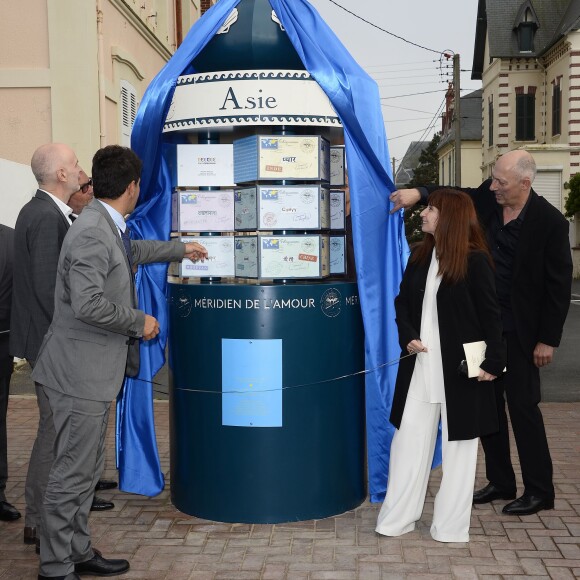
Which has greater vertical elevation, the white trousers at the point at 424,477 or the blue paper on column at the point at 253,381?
the blue paper on column at the point at 253,381

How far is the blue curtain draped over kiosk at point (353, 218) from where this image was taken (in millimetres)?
5051

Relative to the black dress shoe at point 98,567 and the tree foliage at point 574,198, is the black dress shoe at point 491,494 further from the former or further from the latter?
the tree foliage at point 574,198

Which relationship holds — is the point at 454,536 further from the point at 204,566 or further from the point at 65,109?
the point at 65,109

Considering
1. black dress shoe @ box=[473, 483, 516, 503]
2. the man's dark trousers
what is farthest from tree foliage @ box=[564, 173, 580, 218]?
the man's dark trousers

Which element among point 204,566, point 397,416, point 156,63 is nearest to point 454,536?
point 397,416

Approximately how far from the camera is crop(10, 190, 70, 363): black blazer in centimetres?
458

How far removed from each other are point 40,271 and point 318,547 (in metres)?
2.09

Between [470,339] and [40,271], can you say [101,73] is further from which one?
[470,339]

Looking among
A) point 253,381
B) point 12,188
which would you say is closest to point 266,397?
point 253,381

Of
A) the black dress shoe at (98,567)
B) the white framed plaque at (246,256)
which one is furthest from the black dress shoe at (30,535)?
the white framed plaque at (246,256)

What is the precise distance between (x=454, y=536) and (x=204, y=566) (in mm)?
1370

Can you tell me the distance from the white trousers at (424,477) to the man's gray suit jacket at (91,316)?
1633 millimetres

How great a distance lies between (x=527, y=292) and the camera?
5.17 m

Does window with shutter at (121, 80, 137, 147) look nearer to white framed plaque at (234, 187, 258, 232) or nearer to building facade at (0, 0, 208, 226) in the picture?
building facade at (0, 0, 208, 226)
